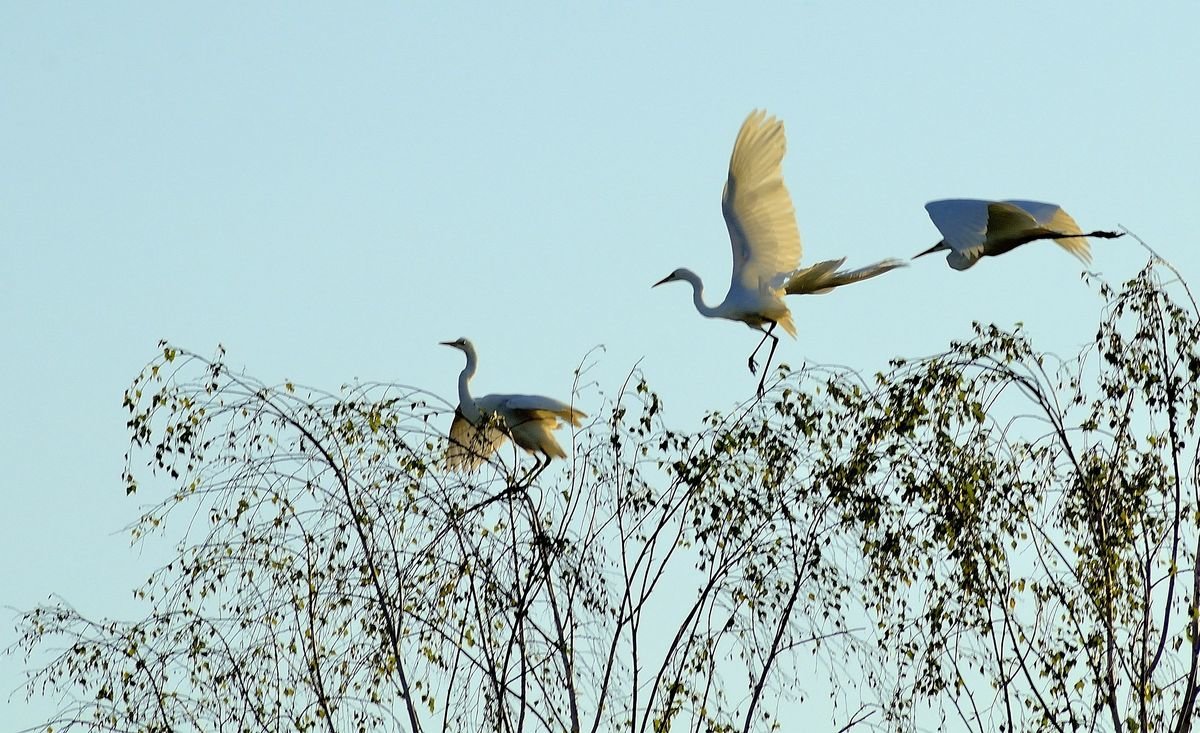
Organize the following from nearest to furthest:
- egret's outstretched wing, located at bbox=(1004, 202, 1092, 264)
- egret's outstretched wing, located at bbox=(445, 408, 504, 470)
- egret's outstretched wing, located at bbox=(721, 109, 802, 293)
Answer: egret's outstretched wing, located at bbox=(445, 408, 504, 470), egret's outstretched wing, located at bbox=(1004, 202, 1092, 264), egret's outstretched wing, located at bbox=(721, 109, 802, 293)

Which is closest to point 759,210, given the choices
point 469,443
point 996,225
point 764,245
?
point 764,245

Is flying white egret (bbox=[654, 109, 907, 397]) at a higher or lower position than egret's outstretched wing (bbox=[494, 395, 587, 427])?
higher

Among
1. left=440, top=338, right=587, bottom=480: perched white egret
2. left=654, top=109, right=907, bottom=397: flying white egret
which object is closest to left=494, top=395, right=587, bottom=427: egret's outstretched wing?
left=440, top=338, right=587, bottom=480: perched white egret

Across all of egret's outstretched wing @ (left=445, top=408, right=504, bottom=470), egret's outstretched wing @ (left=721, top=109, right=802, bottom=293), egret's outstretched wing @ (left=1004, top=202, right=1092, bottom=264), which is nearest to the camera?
egret's outstretched wing @ (left=445, top=408, right=504, bottom=470)

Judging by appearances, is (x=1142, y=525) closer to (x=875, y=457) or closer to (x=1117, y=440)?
(x=1117, y=440)

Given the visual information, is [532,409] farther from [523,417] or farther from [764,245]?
[764,245]

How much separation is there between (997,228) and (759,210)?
5.14 ft

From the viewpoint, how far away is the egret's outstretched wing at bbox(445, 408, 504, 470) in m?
10.1

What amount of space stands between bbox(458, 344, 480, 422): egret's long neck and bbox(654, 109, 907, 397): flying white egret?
166cm

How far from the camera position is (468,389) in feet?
48.4

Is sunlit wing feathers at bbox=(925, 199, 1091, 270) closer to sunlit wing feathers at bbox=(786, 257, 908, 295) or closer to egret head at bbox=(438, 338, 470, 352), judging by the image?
sunlit wing feathers at bbox=(786, 257, 908, 295)

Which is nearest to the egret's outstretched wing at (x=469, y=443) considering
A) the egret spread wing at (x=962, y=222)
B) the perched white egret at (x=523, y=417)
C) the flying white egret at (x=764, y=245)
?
the perched white egret at (x=523, y=417)

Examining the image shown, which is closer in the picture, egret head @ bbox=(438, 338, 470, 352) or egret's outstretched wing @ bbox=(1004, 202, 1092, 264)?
egret's outstretched wing @ bbox=(1004, 202, 1092, 264)

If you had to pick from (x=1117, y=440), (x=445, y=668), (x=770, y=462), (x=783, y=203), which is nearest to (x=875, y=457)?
(x=770, y=462)
